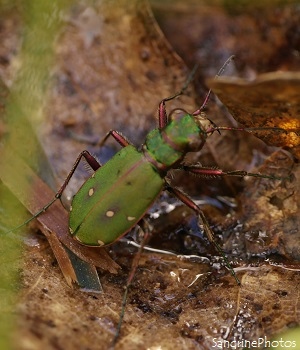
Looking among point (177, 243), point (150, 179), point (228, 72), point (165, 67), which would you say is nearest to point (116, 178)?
point (150, 179)

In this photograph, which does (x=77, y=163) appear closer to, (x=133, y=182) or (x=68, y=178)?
(x=68, y=178)

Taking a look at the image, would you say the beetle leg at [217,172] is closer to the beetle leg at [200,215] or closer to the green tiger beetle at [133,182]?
the green tiger beetle at [133,182]

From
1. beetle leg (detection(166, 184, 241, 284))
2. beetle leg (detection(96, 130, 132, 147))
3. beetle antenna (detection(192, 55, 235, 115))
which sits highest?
beetle leg (detection(96, 130, 132, 147))

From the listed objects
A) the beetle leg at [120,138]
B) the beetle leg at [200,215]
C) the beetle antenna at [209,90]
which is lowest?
the beetle leg at [200,215]

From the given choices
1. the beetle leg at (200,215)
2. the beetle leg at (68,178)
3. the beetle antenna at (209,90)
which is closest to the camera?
the beetle leg at (200,215)

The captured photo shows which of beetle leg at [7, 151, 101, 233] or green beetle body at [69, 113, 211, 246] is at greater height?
beetle leg at [7, 151, 101, 233]

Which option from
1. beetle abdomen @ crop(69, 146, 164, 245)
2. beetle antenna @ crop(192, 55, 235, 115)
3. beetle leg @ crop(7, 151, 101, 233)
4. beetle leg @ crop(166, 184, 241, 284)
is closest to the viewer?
beetle abdomen @ crop(69, 146, 164, 245)

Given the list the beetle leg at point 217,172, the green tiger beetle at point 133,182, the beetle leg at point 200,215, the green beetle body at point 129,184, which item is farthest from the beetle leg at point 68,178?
the beetle leg at point 217,172

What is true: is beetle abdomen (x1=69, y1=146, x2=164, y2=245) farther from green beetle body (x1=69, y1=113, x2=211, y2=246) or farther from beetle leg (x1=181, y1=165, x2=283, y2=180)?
beetle leg (x1=181, y1=165, x2=283, y2=180)

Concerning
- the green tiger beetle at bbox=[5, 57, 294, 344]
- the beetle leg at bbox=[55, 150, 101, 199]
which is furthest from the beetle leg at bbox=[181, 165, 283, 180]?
the beetle leg at bbox=[55, 150, 101, 199]

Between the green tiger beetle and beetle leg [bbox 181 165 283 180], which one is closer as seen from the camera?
the green tiger beetle
